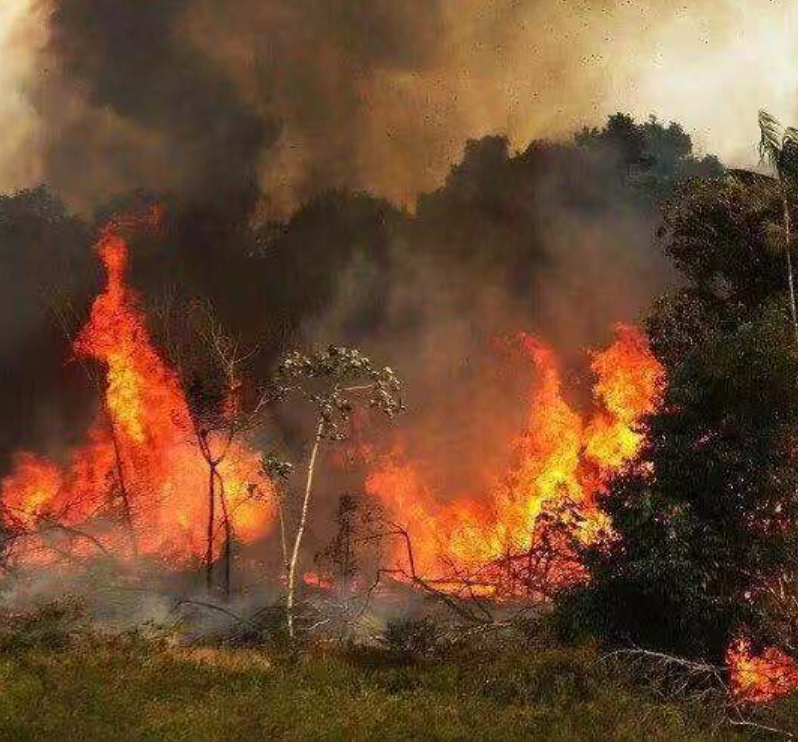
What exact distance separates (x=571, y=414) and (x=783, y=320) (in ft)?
61.7

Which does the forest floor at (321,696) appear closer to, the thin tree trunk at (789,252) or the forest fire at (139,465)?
the thin tree trunk at (789,252)

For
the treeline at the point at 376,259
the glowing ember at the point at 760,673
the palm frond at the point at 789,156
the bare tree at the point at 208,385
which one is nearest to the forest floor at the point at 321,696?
the glowing ember at the point at 760,673

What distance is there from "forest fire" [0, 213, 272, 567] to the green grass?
66.3 feet

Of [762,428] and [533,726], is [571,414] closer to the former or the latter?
[762,428]

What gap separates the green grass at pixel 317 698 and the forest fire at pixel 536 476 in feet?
38.4

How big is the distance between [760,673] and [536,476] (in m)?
18.1

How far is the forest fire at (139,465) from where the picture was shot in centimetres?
3838

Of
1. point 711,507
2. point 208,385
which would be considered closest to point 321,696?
point 711,507

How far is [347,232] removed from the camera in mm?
54750

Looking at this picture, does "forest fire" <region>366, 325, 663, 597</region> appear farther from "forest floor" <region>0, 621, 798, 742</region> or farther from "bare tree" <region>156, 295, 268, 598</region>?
"forest floor" <region>0, 621, 798, 742</region>

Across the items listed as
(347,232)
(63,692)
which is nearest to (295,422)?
(347,232)

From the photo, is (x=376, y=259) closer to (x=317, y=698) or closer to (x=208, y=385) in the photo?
(x=208, y=385)

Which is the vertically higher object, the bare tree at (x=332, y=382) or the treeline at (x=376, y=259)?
the treeline at (x=376, y=259)

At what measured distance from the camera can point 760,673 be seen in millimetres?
16484
